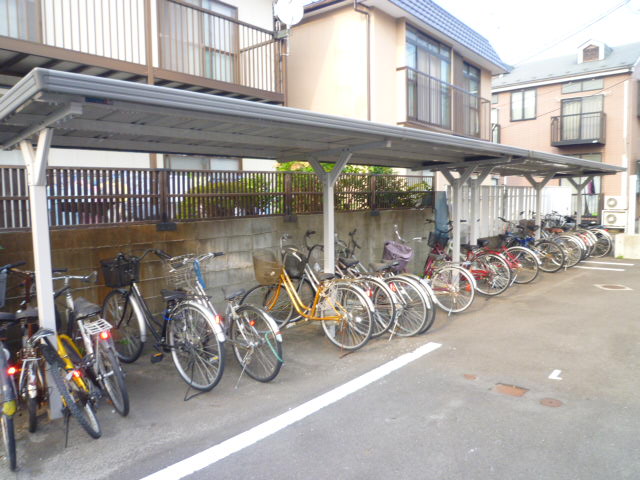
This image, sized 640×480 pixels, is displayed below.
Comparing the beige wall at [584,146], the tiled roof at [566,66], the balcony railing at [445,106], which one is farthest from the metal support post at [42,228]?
the beige wall at [584,146]

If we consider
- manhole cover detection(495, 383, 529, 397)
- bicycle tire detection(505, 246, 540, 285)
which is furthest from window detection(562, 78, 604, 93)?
manhole cover detection(495, 383, 529, 397)

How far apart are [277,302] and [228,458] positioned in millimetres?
2829

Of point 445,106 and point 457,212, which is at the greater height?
point 445,106

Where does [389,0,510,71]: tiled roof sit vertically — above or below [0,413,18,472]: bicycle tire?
above

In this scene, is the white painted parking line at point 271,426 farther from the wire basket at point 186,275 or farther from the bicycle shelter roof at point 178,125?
the bicycle shelter roof at point 178,125

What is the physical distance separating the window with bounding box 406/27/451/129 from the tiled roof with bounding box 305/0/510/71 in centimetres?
42

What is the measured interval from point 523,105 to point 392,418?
2350 centimetres

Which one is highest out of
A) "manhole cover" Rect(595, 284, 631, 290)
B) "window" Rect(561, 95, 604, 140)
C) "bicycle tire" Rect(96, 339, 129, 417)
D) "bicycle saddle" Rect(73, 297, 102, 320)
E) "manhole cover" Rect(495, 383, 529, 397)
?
"window" Rect(561, 95, 604, 140)

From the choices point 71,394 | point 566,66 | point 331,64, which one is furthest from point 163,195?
point 566,66

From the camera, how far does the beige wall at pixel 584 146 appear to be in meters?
20.9

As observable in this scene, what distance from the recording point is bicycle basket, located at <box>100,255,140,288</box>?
455 cm

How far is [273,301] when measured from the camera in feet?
18.8

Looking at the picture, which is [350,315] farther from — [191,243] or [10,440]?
[10,440]

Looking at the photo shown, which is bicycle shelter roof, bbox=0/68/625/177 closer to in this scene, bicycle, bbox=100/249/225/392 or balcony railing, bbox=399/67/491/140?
bicycle, bbox=100/249/225/392
